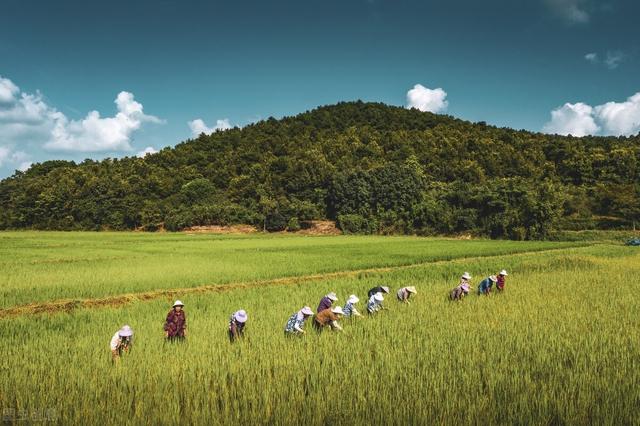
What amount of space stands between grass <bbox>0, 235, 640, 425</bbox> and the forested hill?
127 feet

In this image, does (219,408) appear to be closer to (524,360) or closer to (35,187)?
(524,360)

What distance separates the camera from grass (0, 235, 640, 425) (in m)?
4.25

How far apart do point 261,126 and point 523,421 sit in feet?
341

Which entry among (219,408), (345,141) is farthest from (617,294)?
(345,141)

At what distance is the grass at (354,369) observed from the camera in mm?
4254

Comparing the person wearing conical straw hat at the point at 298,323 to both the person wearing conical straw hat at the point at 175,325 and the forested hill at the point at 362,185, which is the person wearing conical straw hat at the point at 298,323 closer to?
the person wearing conical straw hat at the point at 175,325

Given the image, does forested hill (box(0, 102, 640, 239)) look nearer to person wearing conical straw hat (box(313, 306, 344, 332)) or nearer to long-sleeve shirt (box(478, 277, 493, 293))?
long-sleeve shirt (box(478, 277, 493, 293))

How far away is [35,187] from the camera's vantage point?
222ft

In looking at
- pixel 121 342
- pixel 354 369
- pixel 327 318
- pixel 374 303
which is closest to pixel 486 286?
pixel 374 303

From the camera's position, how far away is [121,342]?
6.61m

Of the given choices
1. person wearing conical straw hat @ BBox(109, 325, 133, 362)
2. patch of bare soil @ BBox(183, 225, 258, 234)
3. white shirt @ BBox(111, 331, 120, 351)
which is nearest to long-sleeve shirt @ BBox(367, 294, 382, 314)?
person wearing conical straw hat @ BBox(109, 325, 133, 362)

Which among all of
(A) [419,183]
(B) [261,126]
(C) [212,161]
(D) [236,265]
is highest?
(B) [261,126]

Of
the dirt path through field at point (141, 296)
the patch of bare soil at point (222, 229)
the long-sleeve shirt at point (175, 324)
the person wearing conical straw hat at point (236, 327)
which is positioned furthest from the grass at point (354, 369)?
the patch of bare soil at point (222, 229)

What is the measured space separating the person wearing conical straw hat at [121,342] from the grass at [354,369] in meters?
0.19
